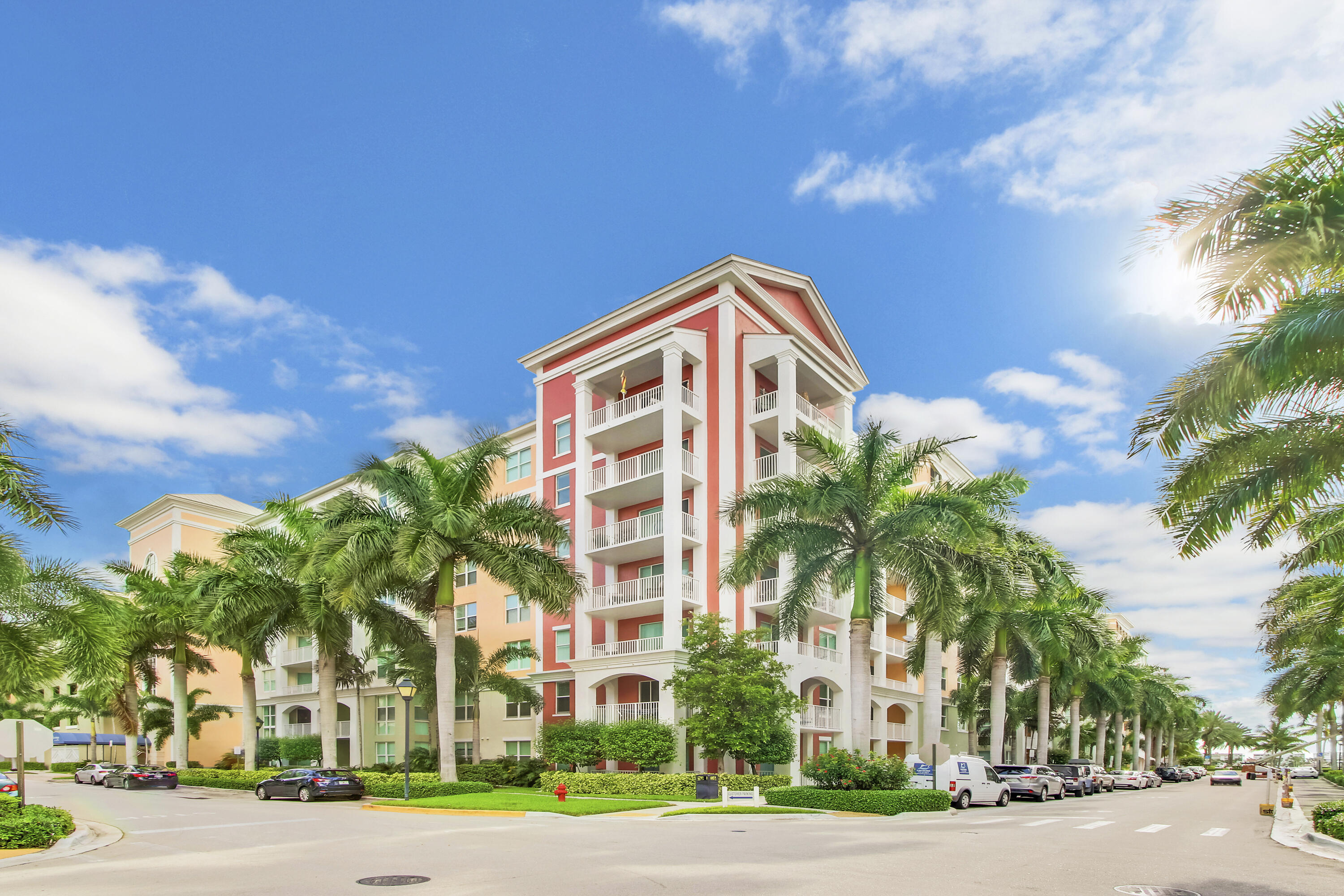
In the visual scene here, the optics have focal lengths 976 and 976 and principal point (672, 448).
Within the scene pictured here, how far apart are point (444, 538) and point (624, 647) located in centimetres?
1009

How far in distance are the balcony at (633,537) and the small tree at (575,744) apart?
665 centimetres

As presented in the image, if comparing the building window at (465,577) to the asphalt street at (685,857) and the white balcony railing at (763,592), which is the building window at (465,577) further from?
the asphalt street at (685,857)

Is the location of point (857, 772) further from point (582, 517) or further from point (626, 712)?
point (582, 517)

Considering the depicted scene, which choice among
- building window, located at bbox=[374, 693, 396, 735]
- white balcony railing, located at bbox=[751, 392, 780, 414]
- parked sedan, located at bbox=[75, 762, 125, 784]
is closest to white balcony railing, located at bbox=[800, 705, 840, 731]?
white balcony railing, located at bbox=[751, 392, 780, 414]

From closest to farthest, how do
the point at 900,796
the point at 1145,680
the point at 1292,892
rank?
1. the point at 1292,892
2. the point at 900,796
3. the point at 1145,680

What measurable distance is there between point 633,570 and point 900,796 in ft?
53.9

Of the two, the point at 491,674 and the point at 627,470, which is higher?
the point at 627,470

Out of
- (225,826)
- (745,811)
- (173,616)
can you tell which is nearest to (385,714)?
(173,616)

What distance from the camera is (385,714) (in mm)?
52875

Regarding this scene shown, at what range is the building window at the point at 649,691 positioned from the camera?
36.8 m

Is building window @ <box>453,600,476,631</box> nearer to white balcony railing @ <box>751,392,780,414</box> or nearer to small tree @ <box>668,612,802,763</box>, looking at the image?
white balcony railing @ <box>751,392,780,414</box>

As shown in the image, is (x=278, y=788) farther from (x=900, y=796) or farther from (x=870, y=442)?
(x=870, y=442)

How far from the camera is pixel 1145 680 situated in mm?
75750

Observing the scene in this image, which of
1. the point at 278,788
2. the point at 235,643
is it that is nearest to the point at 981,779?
the point at 278,788
